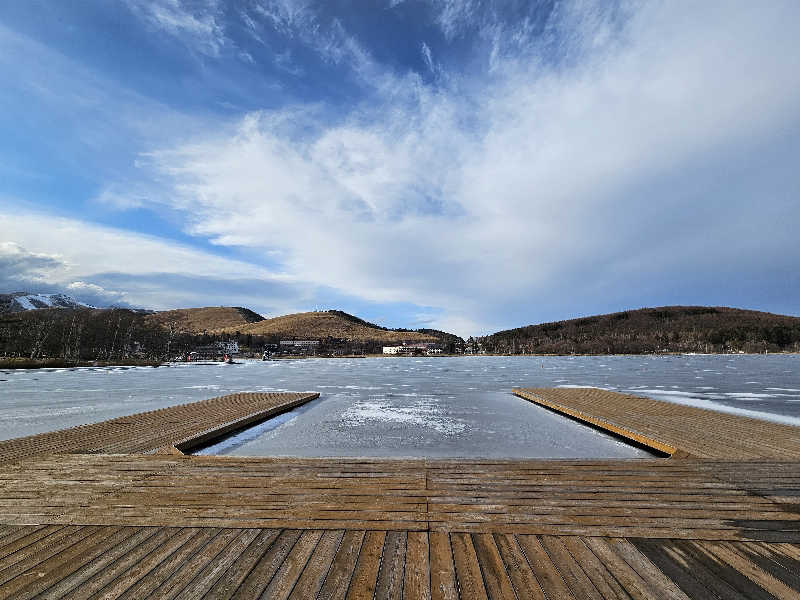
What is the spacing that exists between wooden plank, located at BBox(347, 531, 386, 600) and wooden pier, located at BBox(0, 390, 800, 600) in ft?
0.04

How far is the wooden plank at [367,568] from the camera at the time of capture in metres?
2.58

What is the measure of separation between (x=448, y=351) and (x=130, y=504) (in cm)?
16314

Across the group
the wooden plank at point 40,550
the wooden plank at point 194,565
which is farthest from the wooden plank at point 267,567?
the wooden plank at point 40,550

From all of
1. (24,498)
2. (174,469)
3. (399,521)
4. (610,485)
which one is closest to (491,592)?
(399,521)

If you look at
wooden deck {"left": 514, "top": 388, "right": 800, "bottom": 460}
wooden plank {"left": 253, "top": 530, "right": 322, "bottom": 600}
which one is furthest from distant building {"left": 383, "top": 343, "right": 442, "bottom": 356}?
wooden plank {"left": 253, "top": 530, "right": 322, "bottom": 600}

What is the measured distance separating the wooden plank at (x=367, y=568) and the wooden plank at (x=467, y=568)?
548mm

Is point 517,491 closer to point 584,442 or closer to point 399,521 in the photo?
point 399,521

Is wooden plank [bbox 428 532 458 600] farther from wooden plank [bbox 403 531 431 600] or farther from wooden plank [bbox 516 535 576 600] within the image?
wooden plank [bbox 516 535 576 600]

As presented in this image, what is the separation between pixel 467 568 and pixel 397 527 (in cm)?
78

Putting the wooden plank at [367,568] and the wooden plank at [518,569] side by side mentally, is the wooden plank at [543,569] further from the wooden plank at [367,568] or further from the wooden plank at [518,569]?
the wooden plank at [367,568]

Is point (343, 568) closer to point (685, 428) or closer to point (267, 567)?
point (267, 567)

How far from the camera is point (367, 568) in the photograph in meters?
2.85

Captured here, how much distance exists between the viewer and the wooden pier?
2.69 meters

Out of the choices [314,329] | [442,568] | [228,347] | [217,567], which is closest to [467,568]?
[442,568]
